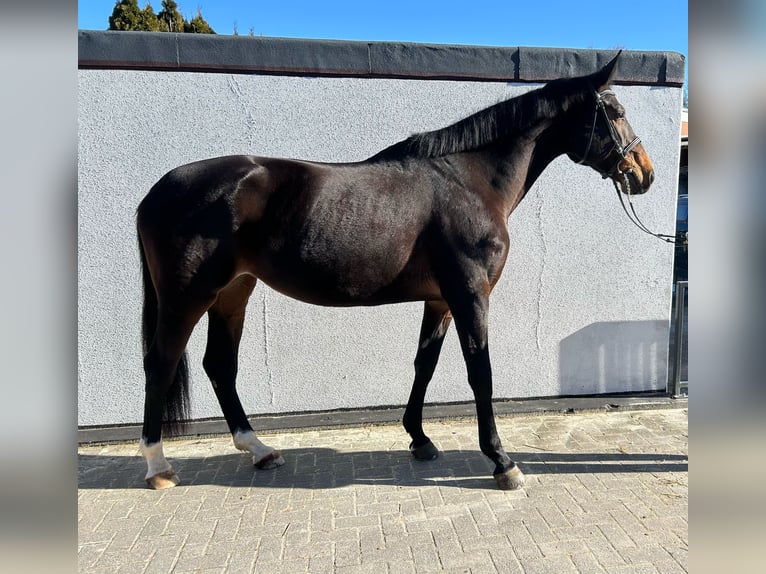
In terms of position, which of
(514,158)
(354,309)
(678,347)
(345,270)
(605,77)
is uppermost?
(605,77)

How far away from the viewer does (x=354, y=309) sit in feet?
11.7

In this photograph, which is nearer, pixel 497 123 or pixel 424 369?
pixel 497 123

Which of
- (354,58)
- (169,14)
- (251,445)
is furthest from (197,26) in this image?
(251,445)

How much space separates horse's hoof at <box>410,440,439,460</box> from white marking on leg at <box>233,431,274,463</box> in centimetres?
92

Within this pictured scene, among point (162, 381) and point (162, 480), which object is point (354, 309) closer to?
point (162, 381)

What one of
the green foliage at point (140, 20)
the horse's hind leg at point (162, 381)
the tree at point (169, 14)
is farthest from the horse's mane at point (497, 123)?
the tree at point (169, 14)

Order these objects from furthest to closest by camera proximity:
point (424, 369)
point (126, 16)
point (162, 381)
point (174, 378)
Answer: point (126, 16) < point (424, 369) < point (174, 378) < point (162, 381)

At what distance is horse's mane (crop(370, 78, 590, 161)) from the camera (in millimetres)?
2605

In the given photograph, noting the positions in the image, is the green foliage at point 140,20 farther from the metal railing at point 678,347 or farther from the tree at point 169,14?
the metal railing at point 678,347

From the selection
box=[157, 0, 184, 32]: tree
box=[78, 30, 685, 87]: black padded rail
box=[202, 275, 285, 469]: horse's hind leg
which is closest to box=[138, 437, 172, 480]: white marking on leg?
box=[202, 275, 285, 469]: horse's hind leg

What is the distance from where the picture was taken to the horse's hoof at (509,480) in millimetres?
2451

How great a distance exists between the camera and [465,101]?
11.7 ft

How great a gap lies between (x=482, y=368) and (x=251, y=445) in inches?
59.6
